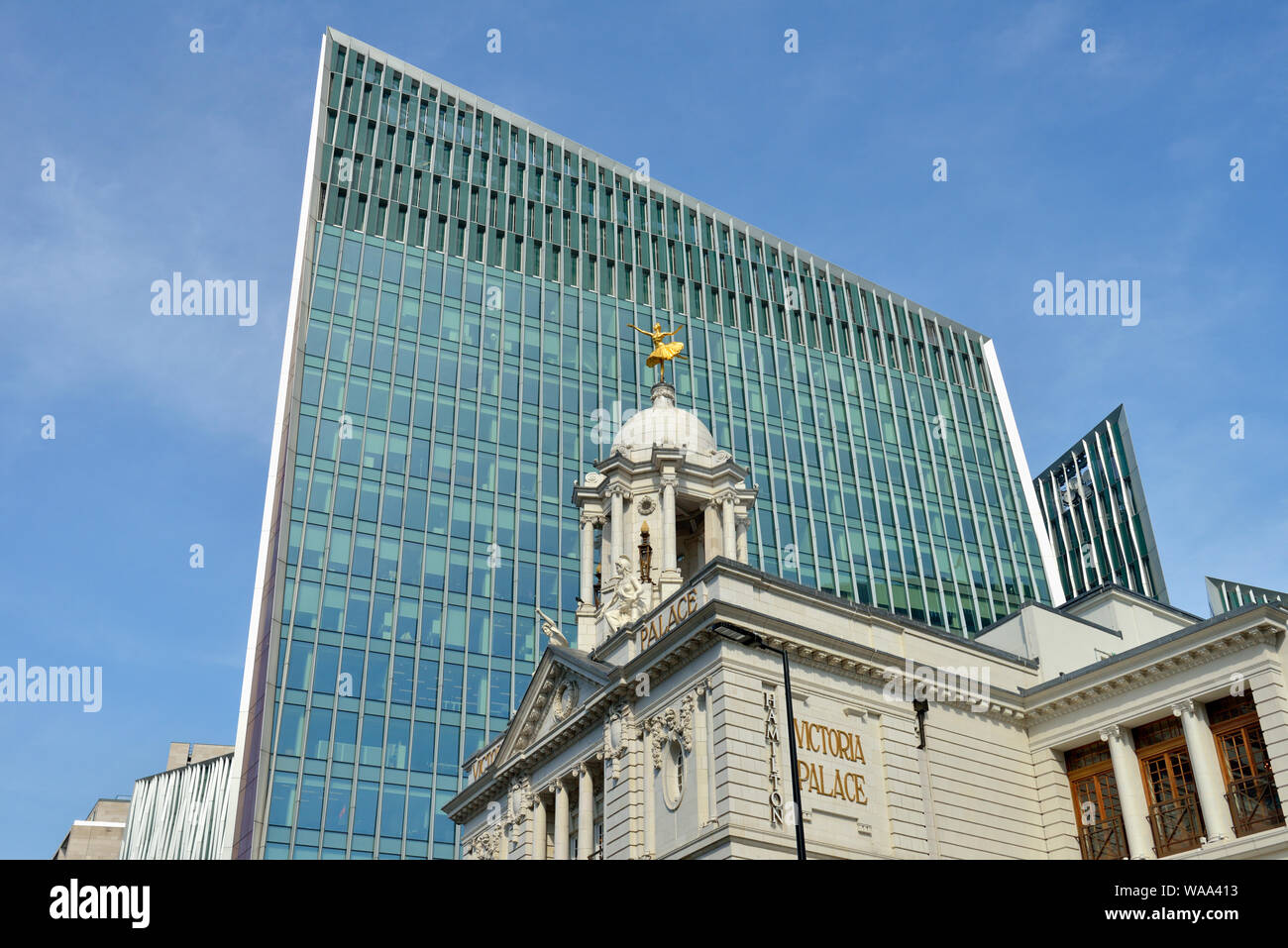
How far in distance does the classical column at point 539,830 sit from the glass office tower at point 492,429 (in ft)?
65.3

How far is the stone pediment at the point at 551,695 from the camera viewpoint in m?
37.2

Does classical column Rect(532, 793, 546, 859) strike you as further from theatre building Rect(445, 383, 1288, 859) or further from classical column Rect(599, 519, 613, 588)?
classical column Rect(599, 519, 613, 588)

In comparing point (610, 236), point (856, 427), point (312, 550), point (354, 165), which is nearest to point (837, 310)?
point (856, 427)

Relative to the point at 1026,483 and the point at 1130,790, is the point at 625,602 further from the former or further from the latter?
the point at 1026,483

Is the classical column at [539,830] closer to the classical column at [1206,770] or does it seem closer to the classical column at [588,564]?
the classical column at [588,564]

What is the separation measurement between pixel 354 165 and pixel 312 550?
95.6ft

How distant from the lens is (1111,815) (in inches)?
1352

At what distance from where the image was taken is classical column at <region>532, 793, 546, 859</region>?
1494 inches

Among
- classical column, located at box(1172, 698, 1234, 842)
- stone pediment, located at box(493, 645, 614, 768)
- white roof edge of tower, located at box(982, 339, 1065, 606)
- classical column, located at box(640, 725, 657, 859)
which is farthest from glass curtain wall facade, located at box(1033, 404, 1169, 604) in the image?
classical column, located at box(640, 725, 657, 859)

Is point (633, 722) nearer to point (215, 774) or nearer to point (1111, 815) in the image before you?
point (1111, 815)

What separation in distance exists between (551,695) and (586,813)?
488 centimetres

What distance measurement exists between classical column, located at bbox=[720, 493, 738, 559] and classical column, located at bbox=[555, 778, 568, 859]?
10333 mm

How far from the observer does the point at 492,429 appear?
240ft
